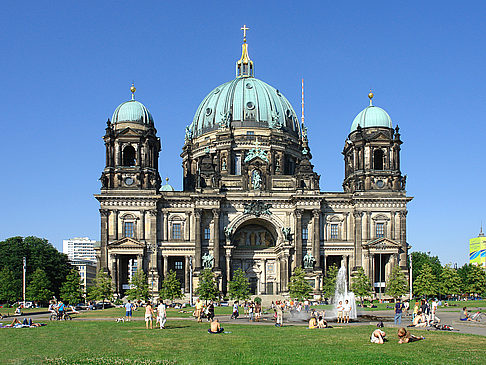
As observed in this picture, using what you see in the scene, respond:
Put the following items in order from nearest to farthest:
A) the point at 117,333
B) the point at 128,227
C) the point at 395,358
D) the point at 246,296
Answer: the point at 395,358
the point at 117,333
the point at 246,296
the point at 128,227

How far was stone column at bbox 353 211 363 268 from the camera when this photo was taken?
106 m

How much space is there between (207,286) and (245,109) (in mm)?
43437

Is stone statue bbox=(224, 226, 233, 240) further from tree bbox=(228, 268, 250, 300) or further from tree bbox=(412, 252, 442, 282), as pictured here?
tree bbox=(412, 252, 442, 282)

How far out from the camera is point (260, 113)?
123500 millimetres

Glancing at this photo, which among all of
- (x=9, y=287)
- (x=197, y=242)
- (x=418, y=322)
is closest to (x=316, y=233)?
(x=197, y=242)

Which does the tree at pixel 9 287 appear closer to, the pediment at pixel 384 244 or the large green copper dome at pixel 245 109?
the large green copper dome at pixel 245 109

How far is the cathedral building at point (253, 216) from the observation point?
10388cm

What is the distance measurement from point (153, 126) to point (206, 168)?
1166 centimetres

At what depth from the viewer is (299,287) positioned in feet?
305

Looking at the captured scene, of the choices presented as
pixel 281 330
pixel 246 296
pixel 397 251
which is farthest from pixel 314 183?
pixel 281 330

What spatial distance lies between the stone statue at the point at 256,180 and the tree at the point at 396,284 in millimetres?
25466

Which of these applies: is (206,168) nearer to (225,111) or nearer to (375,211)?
(225,111)

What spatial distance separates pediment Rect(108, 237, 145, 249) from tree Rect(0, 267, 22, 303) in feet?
55.9

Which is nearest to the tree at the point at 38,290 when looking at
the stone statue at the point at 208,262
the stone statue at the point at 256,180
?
the stone statue at the point at 208,262
